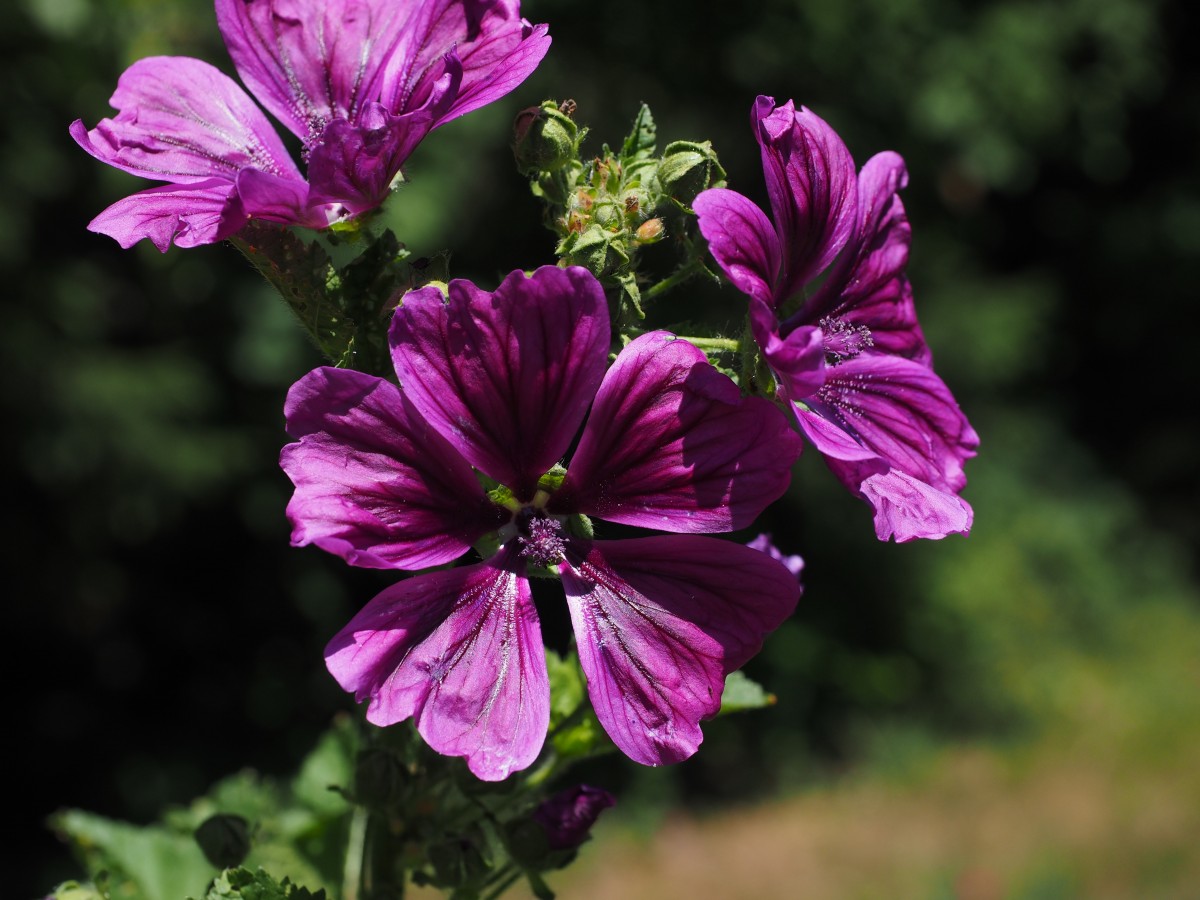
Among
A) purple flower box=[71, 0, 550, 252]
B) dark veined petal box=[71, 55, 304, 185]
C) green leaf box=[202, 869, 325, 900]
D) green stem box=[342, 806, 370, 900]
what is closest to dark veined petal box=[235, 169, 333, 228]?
purple flower box=[71, 0, 550, 252]

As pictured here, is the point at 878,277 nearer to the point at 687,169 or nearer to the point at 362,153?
the point at 687,169

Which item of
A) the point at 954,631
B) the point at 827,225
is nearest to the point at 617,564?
the point at 827,225

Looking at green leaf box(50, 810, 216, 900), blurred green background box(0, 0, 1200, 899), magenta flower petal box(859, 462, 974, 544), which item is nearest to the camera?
magenta flower petal box(859, 462, 974, 544)

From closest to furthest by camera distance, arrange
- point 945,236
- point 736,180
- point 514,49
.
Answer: point 514,49 < point 736,180 < point 945,236

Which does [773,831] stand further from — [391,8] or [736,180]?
[391,8]

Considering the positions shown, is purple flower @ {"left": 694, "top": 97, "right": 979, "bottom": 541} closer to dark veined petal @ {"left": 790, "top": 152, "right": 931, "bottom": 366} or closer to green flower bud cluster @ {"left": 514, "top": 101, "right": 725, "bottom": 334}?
dark veined petal @ {"left": 790, "top": 152, "right": 931, "bottom": 366}

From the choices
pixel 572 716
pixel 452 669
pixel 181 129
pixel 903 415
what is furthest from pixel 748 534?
pixel 452 669

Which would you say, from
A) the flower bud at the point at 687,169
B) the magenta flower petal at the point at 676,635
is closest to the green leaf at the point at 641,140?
the flower bud at the point at 687,169
